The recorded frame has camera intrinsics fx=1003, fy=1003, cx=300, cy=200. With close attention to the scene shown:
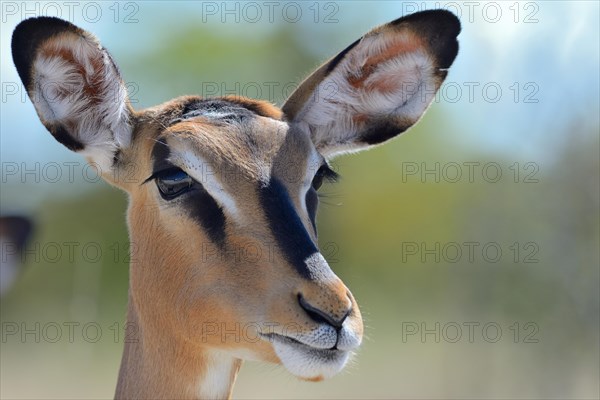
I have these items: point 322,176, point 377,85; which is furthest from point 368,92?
point 322,176

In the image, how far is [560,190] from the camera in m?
16.7

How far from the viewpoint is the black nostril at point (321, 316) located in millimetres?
5160

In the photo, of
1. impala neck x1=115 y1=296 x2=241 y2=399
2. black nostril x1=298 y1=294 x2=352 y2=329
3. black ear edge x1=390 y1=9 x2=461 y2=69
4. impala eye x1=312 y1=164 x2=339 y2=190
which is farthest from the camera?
black ear edge x1=390 y1=9 x2=461 y2=69

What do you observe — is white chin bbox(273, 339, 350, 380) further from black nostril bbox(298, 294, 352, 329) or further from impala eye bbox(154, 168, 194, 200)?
impala eye bbox(154, 168, 194, 200)

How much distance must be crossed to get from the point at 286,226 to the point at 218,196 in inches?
19.7

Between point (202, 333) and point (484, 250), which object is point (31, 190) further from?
point (202, 333)

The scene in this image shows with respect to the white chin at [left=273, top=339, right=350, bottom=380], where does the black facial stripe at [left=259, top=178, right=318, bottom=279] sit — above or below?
above

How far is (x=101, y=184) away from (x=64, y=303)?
3.52 meters

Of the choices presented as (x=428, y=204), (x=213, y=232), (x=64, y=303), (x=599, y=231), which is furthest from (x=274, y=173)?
(x=428, y=204)

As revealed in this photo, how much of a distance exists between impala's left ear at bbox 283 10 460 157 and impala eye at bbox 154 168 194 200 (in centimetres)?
117

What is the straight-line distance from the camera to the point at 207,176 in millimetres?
5980

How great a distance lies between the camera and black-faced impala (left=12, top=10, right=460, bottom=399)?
17.7 ft

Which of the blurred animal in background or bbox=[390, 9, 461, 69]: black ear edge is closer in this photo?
bbox=[390, 9, 461, 69]: black ear edge

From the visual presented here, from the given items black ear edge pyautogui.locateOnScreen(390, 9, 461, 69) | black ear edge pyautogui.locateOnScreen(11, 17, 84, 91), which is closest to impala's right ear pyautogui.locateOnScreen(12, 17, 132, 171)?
black ear edge pyautogui.locateOnScreen(11, 17, 84, 91)
